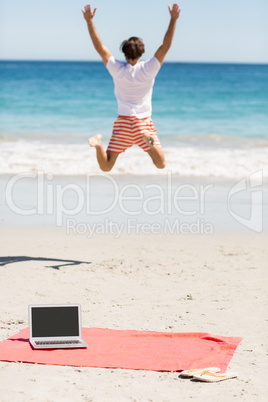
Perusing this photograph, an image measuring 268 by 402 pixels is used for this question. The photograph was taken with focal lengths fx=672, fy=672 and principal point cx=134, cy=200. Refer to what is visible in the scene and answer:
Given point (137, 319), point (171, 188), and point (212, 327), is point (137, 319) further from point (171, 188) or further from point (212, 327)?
point (171, 188)

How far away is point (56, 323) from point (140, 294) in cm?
141

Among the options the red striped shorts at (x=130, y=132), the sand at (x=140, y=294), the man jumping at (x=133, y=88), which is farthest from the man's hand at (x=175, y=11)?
the sand at (x=140, y=294)

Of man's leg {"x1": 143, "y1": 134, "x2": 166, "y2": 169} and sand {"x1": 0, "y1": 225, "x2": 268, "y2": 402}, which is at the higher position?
man's leg {"x1": 143, "y1": 134, "x2": 166, "y2": 169}

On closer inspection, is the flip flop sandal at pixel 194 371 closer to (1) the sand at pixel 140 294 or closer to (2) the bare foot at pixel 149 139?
(1) the sand at pixel 140 294

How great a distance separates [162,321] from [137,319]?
0.22m

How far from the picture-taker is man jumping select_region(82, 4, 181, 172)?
6.03 meters

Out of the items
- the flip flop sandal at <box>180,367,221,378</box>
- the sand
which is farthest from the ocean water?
the flip flop sandal at <box>180,367,221,378</box>

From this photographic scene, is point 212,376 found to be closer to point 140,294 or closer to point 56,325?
point 56,325

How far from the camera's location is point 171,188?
11297 mm

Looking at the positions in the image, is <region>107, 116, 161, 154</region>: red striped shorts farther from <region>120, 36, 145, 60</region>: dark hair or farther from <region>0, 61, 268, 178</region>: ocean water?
<region>0, 61, 268, 178</region>: ocean water

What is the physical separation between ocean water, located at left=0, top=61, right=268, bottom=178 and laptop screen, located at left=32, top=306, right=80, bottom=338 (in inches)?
305

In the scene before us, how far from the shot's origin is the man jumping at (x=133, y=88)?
603 cm

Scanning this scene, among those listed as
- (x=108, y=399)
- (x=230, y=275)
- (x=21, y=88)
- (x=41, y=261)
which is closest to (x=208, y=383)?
(x=108, y=399)

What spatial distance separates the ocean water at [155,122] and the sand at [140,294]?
186 inches
